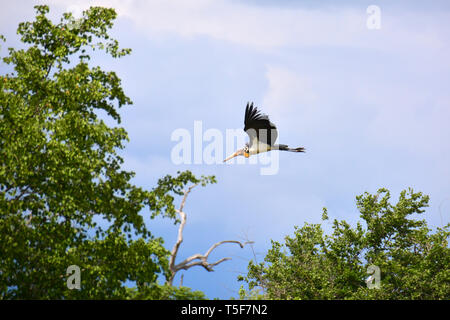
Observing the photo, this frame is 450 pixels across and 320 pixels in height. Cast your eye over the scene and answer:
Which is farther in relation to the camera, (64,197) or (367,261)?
(367,261)

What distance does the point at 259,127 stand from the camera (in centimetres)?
1703

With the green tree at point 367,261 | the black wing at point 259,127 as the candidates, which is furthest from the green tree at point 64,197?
the green tree at point 367,261

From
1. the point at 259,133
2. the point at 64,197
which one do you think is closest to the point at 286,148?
the point at 259,133

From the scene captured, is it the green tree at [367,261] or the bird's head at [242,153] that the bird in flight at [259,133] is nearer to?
the bird's head at [242,153]

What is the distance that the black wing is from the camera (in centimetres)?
1672

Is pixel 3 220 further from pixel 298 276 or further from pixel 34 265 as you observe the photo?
pixel 298 276

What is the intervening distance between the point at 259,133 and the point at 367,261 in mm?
9450

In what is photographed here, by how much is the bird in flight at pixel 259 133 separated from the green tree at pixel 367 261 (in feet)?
22.7

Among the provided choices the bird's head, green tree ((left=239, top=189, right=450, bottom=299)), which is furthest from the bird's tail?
green tree ((left=239, top=189, right=450, bottom=299))

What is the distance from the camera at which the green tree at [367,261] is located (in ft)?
72.6

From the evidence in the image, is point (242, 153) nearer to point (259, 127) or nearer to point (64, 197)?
point (259, 127)
